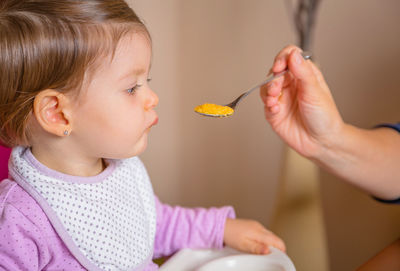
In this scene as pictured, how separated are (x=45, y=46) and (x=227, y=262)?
0.50 metres

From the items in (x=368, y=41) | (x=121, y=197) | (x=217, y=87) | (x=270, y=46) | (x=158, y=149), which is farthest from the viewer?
(x=158, y=149)

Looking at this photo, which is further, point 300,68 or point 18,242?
point 300,68

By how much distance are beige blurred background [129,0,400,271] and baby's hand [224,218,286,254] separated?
0.32 metres

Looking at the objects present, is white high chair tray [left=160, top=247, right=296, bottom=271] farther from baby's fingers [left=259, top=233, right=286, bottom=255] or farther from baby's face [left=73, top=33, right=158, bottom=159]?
baby's face [left=73, top=33, right=158, bottom=159]

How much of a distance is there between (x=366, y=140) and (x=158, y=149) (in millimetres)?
952

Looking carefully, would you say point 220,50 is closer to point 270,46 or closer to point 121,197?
point 270,46

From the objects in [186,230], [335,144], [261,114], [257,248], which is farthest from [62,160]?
[261,114]

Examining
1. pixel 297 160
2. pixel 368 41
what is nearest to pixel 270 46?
pixel 368 41

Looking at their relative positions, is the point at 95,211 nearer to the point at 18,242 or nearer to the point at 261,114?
the point at 18,242

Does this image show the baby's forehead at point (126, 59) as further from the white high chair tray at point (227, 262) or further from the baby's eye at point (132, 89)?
the white high chair tray at point (227, 262)

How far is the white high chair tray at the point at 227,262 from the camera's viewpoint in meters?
0.83

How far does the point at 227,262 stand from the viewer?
2.77 ft

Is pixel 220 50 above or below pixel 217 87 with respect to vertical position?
above

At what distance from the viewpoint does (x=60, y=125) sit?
0.72 metres
